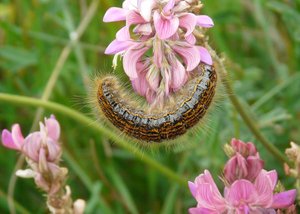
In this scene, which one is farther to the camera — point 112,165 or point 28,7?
point 28,7

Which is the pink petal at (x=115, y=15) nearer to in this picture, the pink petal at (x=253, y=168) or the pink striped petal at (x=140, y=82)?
the pink striped petal at (x=140, y=82)

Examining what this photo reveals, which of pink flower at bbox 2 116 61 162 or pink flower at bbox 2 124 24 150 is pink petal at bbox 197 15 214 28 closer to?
pink flower at bbox 2 116 61 162

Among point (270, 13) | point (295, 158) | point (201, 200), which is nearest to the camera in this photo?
point (201, 200)

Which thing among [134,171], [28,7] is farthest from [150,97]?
[28,7]

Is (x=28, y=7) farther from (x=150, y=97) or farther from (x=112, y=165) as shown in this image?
(x=150, y=97)

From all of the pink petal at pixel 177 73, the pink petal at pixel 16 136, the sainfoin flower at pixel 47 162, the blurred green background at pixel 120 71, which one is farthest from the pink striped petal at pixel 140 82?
the blurred green background at pixel 120 71

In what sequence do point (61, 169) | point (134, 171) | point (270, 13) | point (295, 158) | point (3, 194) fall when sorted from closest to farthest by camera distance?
point (295, 158), point (61, 169), point (3, 194), point (134, 171), point (270, 13)
